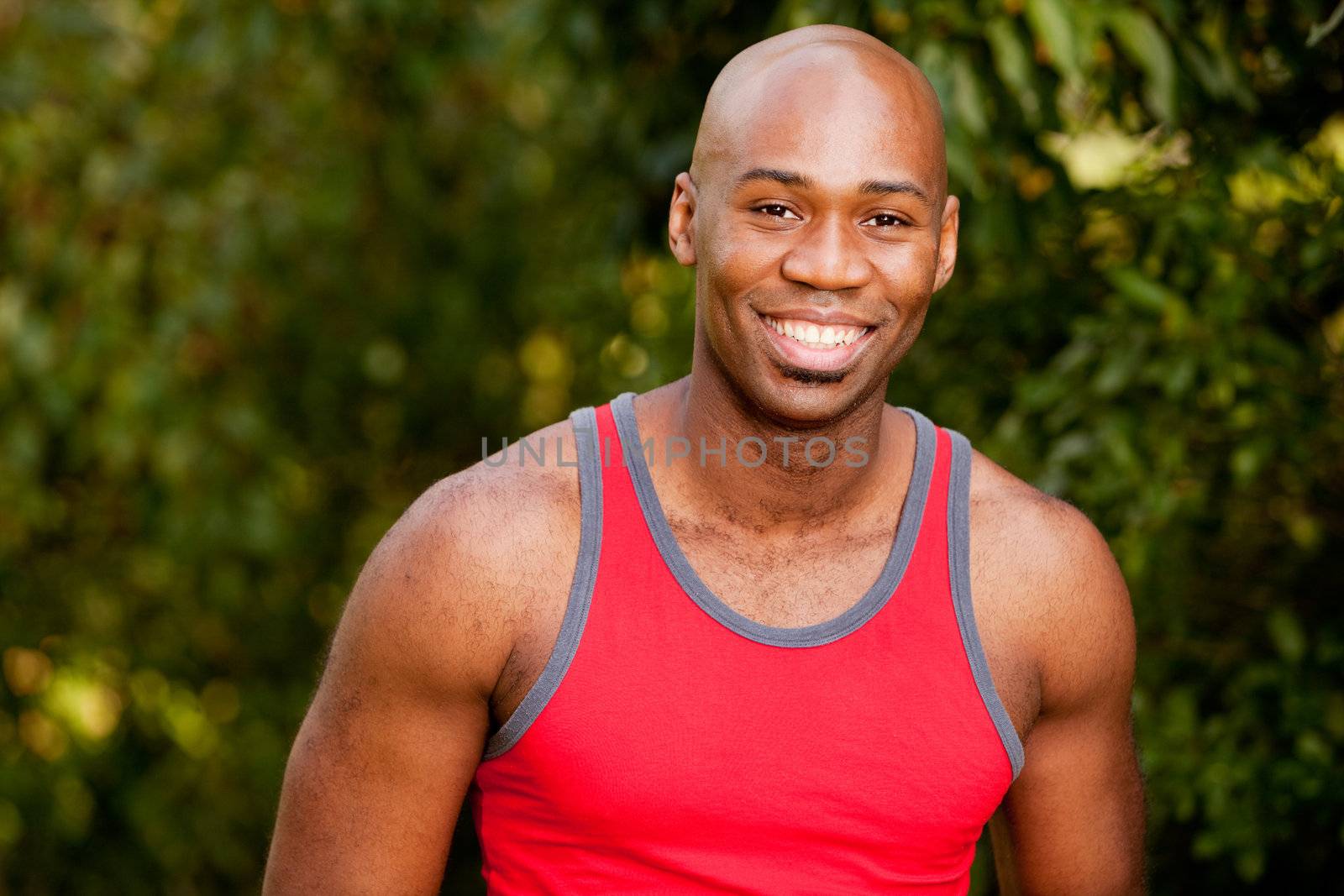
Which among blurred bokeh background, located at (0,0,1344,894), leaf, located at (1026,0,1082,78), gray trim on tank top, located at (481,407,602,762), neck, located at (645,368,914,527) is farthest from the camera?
blurred bokeh background, located at (0,0,1344,894)

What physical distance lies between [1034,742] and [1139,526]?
559 millimetres

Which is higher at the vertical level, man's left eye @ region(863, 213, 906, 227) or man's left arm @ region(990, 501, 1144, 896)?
man's left eye @ region(863, 213, 906, 227)

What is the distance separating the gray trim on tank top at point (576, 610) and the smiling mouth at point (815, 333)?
0.91 feet

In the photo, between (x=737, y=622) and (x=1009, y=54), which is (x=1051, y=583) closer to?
(x=737, y=622)

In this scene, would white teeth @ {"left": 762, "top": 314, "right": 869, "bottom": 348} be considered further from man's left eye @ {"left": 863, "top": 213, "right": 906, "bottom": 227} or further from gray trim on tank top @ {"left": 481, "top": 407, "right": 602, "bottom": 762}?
gray trim on tank top @ {"left": 481, "top": 407, "right": 602, "bottom": 762}

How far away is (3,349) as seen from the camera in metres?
3.70

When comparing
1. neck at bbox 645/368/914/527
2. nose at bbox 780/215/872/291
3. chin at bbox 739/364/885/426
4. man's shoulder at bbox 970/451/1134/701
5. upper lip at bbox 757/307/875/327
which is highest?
nose at bbox 780/215/872/291

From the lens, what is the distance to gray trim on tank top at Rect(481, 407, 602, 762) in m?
1.75

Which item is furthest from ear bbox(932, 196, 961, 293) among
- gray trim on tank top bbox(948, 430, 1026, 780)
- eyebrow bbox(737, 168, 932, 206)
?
gray trim on tank top bbox(948, 430, 1026, 780)

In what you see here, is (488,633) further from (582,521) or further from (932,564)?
(932,564)

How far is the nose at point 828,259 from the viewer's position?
1760mm

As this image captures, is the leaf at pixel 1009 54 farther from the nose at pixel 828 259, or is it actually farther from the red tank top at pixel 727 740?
the red tank top at pixel 727 740

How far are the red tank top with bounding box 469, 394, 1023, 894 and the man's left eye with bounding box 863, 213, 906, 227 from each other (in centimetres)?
41

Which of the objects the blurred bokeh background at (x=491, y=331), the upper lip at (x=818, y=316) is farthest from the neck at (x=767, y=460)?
the blurred bokeh background at (x=491, y=331)
